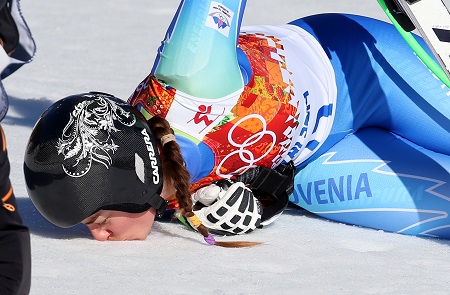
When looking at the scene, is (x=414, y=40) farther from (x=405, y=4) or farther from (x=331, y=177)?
(x=331, y=177)

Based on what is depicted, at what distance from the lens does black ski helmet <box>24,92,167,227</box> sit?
2.58 metres

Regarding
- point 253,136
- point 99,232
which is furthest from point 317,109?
point 99,232

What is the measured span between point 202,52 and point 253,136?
297 mm

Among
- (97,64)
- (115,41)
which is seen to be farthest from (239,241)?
(115,41)

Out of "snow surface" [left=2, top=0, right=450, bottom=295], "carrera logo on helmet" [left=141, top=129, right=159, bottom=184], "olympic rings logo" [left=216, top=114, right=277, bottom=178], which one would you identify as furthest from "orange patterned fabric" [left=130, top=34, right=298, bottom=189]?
"snow surface" [left=2, top=0, right=450, bottom=295]

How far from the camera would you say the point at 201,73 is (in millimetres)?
2740

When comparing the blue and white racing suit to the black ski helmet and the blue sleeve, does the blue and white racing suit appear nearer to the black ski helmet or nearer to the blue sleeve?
the blue sleeve

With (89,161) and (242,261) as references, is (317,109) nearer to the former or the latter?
(242,261)

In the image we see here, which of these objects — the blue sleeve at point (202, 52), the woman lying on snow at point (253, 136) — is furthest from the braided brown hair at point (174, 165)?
the blue sleeve at point (202, 52)

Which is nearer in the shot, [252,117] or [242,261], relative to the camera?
[242,261]

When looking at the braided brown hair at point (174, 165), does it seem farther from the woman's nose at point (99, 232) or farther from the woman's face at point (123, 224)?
the woman's nose at point (99, 232)

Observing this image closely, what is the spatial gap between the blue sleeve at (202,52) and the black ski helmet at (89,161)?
179 millimetres

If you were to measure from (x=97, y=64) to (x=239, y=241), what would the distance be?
2.05 m

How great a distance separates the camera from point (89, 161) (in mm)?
2590
